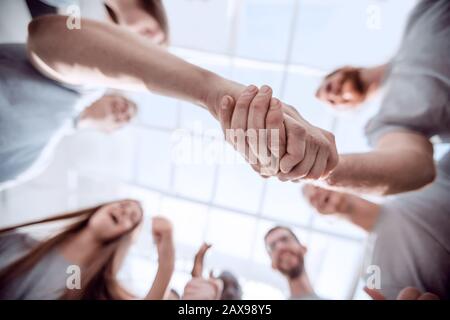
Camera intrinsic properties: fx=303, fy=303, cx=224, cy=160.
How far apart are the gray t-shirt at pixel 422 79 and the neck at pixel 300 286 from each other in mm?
462

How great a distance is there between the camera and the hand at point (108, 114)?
88 cm

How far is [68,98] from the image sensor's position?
704 millimetres

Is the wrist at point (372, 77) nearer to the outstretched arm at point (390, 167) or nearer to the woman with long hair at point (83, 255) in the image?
the outstretched arm at point (390, 167)

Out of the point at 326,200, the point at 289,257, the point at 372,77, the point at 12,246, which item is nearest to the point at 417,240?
the point at 326,200

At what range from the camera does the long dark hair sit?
84 centimetres

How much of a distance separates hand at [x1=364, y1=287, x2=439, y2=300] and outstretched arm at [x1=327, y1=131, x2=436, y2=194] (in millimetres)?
301

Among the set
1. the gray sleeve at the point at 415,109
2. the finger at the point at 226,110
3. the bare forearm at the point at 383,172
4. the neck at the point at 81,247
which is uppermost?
the finger at the point at 226,110

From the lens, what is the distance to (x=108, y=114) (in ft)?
2.95

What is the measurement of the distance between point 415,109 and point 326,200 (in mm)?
375

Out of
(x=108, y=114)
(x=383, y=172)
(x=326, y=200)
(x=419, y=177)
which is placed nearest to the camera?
(x=383, y=172)

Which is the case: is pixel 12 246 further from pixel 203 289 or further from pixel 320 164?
pixel 320 164

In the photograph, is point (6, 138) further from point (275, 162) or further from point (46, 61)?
point (275, 162)

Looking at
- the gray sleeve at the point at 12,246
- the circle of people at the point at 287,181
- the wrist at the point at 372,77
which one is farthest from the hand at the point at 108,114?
the wrist at the point at 372,77

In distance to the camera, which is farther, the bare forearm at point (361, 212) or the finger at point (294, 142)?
the bare forearm at point (361, 212)
